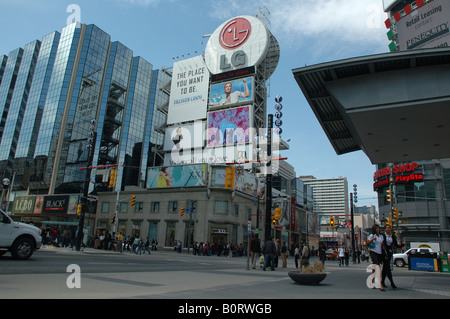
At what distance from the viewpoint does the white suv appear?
11.8 m

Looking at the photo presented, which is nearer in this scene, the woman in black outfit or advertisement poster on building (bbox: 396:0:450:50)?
the woman in black outfit

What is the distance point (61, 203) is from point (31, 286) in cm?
6381

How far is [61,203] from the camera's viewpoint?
210 feet

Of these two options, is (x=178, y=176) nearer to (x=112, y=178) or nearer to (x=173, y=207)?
(x=173, y=207)

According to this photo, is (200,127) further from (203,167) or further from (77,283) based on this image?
(77,283)

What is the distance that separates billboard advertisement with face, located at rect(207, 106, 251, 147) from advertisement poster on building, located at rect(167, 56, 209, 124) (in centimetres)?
415

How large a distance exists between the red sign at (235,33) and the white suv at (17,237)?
60.6 meters

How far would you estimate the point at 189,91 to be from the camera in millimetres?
70312

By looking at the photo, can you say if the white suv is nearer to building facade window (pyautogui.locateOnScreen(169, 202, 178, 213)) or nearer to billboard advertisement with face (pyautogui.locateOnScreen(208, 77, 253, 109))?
building facade window (pyautogui.locateOnScreen(169, 202, 178, 213))

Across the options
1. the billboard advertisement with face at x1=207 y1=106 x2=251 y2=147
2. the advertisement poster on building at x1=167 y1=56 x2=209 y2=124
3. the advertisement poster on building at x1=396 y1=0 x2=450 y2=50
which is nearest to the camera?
the advertisement poster on building at x1=396 y1=0 x2=450 y2=50

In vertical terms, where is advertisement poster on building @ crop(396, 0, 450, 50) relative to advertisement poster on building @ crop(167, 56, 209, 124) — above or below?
below

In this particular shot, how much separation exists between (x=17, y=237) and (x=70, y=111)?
3049 inches

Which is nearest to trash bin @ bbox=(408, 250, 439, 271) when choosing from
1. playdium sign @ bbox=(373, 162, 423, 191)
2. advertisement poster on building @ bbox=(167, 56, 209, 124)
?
playdium sign @ bbox=(373, 162, 423, 191)
